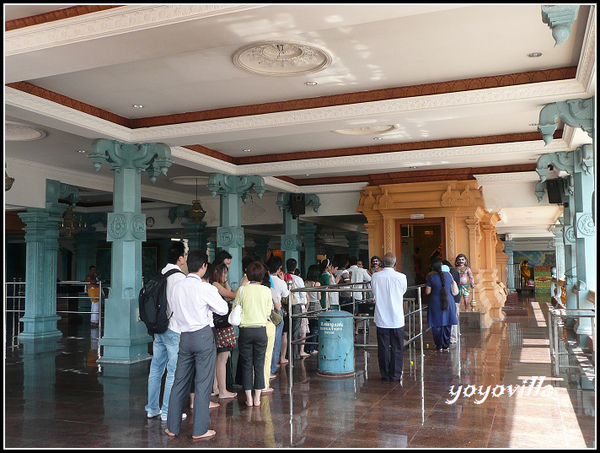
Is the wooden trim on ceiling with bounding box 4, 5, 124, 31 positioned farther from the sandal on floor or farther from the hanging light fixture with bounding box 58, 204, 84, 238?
the hanging light fixture with bounding box 58, 204, 84, 238

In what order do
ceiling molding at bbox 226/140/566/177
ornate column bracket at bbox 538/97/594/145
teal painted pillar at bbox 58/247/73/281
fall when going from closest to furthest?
1. ornate column bracket at bbox 538/97/594/145
2. ceiling molding at bbox 226/140/566/177
3. teal painted pillar at bbox 58/247/73/281

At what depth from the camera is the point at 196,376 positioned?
429 cm

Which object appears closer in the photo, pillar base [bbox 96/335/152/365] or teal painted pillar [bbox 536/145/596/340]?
pillar base [bbox 96/335/152/365]

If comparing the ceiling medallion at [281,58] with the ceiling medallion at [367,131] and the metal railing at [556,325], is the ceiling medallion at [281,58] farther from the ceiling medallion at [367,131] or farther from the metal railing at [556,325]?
the metal railing at [556,325]

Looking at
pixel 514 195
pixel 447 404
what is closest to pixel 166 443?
pixel 447 404

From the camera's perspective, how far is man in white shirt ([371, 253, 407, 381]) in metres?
6.29

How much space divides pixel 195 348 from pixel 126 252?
4.26 meters

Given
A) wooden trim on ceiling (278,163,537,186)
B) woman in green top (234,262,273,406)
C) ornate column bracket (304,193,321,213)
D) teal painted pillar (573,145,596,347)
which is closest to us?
woman in green top (234,262,273,406)

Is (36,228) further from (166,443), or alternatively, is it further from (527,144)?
(527,144)

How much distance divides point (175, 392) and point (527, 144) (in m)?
7.07

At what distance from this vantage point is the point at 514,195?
12188 mm

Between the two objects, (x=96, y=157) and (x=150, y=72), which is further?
(x=96, y=157)

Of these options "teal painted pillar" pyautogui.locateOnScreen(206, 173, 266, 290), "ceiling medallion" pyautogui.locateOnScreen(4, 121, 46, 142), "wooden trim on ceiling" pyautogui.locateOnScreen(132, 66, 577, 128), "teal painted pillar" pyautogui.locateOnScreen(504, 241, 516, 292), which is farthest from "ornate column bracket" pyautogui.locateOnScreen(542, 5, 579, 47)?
"teal painted pillar" pyautogui.locateOnScreen(504, 241, 516, 292)

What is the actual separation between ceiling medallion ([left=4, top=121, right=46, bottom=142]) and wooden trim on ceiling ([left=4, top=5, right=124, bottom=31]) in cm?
374
